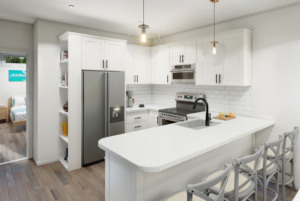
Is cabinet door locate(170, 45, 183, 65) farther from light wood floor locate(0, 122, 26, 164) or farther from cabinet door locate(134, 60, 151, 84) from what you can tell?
light wood floor locate(0, 122, 26, 164)

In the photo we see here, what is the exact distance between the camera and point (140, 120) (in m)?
4.32

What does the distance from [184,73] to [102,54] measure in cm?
157

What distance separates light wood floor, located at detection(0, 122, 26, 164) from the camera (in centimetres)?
408

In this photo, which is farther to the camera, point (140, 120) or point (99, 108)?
point (140, 120)

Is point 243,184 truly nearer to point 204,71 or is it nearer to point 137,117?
point 204,71

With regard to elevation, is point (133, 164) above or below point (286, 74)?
below

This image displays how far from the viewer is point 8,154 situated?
13.7ft

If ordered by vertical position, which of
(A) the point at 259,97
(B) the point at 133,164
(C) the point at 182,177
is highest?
(A) the point at 259,97

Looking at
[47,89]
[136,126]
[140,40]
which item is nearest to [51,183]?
[47,89]

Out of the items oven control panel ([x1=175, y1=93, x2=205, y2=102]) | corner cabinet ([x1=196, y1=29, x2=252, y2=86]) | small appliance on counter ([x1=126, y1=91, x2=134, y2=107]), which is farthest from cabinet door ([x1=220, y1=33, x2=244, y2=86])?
small appliance on counter ([x1=126, y1=91, x2=134, y2=107])

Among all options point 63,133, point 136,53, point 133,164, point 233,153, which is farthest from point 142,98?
point 133,164

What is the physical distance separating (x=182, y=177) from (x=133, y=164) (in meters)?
0.71

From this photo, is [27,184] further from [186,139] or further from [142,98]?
[142,98]

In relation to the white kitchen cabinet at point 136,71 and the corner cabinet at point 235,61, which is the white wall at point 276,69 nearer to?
the corner cabinet at point 235,61
